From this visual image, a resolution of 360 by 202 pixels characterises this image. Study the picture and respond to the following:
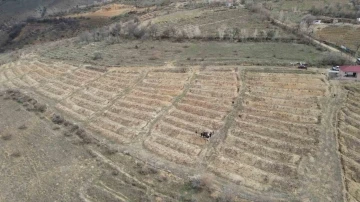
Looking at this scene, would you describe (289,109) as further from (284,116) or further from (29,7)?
(29,7)

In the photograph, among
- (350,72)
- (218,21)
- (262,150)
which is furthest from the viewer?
(218,21)

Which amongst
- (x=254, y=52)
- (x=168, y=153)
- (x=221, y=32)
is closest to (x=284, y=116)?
(x=168, y=153)

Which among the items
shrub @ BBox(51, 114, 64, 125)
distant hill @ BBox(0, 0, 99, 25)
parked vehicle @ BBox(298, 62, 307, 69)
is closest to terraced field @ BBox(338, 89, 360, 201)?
parked vehicle @ BBox(298, 62, 307, 69)

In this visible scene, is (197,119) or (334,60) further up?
(334,60)

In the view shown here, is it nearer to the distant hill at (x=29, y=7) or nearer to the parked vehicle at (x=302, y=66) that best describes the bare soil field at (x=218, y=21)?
the parked vehicle at (x=302, y=66)

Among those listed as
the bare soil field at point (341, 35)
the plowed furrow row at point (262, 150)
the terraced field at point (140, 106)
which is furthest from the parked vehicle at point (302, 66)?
the plowed furrow row at point (262, 150)

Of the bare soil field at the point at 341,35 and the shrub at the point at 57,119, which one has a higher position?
the bare soil field at the point at 341,35
